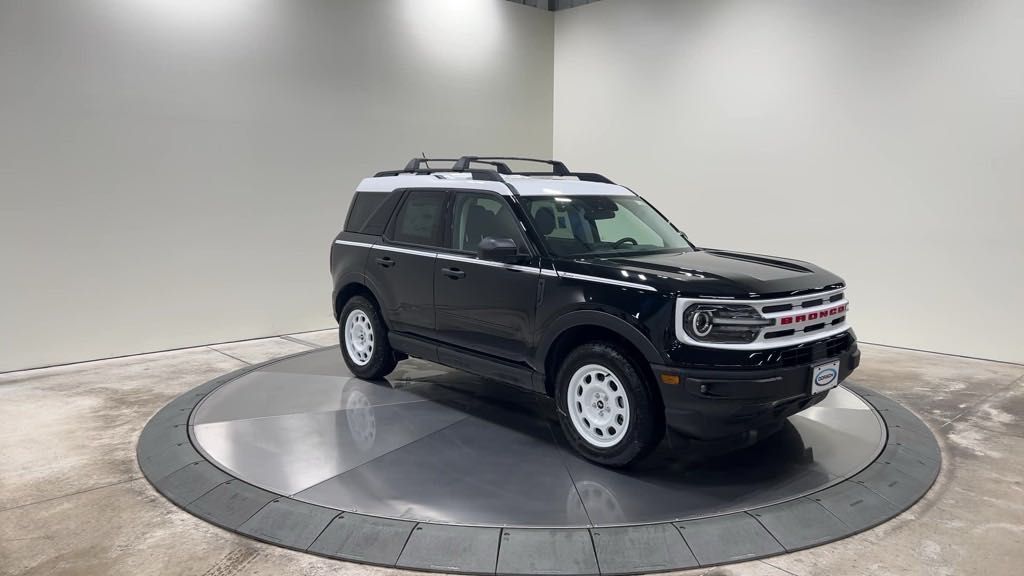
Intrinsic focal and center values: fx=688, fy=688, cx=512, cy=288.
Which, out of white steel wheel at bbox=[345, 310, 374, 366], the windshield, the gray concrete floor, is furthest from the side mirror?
the gray concrete floor

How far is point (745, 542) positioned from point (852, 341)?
1.57 metres

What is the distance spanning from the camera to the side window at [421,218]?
5035 mm

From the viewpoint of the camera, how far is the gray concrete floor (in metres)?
3.01

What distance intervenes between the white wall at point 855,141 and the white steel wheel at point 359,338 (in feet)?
15.1

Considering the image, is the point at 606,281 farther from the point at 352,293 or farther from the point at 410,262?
the point at 352,293

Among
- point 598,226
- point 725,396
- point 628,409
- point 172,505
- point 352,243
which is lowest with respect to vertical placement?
point 172,505

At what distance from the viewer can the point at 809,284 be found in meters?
3.83

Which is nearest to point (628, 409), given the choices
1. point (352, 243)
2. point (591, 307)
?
point (591, 307)

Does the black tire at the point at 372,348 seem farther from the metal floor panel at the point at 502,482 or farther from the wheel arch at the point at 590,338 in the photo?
the wheel arch at the point at 590,338

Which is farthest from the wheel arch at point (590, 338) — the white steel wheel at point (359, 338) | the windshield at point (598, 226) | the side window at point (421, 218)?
the white steel wheel at point (359, 338)

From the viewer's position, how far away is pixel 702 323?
3570 millimetres

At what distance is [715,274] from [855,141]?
14.6 feet

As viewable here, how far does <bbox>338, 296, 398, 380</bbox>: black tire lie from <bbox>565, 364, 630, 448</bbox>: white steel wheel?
2003mm

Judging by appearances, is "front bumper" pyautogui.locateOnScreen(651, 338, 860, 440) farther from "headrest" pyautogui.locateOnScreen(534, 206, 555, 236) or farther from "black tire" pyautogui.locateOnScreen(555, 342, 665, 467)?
"headrest" pyautogui.locateOnScreen(534, 206, 555, 236)
